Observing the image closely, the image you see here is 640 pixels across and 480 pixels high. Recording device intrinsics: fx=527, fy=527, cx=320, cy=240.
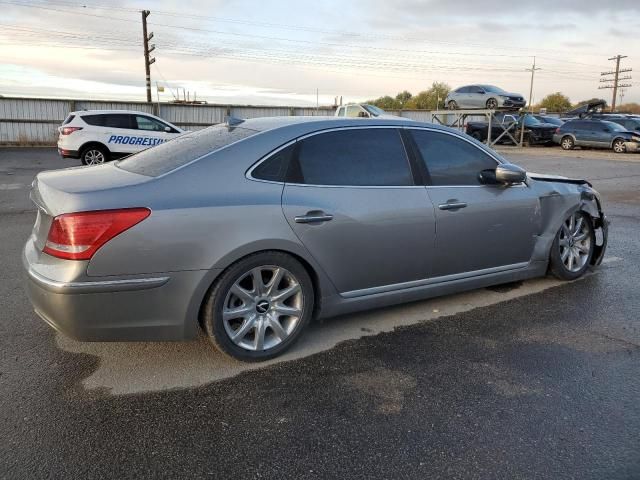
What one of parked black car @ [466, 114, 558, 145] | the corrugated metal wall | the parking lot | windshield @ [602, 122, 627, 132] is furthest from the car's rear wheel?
the parking lot

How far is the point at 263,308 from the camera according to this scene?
3.41 meters

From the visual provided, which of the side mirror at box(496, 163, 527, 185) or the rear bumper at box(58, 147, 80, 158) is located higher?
the side mirror at box(496, 163, 527, 185)

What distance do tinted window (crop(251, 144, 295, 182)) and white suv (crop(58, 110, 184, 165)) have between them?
38.9 feet

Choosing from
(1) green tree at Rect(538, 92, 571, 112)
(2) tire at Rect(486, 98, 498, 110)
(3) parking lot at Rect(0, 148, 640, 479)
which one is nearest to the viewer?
(3) parking lot at Rect(0, 148, 640, 479)

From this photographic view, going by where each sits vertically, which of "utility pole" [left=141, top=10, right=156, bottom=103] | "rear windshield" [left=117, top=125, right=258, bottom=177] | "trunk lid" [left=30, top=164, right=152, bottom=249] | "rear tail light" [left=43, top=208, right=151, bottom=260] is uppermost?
"utility pole" [left=141, top=10, right=156, bottom=103]

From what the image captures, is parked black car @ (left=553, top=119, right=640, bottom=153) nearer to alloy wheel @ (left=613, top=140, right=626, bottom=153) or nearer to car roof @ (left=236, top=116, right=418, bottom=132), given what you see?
alloy wheel @ (left=613, top=140, right=626, bottom=153)

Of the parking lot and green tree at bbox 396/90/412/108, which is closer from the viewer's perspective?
the parking lot

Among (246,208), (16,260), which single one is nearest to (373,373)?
(246,208)

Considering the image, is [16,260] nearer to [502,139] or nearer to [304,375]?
[304,375]

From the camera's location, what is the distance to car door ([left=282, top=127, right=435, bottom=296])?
11.5 ft

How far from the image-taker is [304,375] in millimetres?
3299

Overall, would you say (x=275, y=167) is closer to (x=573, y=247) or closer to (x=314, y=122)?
(x=314, y=122)

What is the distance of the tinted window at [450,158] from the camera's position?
13.5ft

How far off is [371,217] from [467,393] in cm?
132
